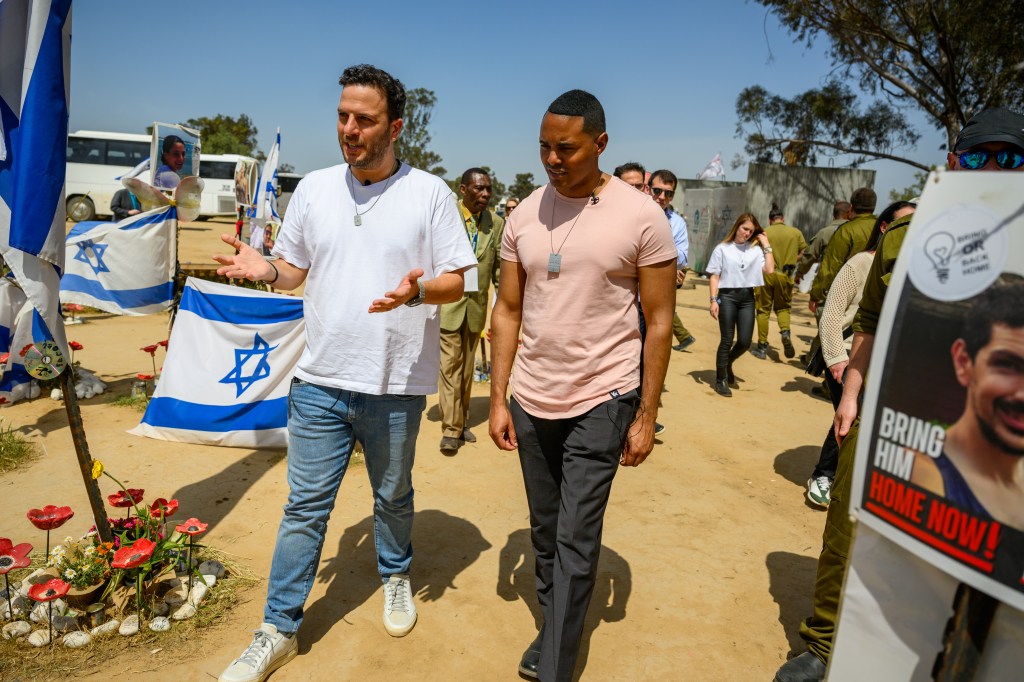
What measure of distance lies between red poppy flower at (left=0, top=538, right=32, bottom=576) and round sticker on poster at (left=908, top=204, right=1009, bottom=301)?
3052 mm

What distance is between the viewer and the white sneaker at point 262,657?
2.45 meters

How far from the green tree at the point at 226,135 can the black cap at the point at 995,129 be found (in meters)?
44.9

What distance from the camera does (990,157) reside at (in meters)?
2.34

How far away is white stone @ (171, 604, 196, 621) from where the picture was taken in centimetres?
281

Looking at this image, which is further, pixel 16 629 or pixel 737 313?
pixel 737 313

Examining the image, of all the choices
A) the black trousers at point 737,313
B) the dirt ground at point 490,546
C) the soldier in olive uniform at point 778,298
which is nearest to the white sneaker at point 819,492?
the dirt ground at point 490,546

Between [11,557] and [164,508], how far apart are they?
0.59 metres

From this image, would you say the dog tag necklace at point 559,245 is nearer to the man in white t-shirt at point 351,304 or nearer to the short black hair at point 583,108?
the short black hair at point 583,108

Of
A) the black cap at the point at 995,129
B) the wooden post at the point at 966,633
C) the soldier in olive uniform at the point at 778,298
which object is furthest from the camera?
the soldier in olive uniform at the point at 778,298

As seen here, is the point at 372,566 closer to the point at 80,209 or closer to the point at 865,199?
the point at 865,199

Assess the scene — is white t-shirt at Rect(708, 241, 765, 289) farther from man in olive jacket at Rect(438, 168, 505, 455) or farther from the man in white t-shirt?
the man in white t-shirt

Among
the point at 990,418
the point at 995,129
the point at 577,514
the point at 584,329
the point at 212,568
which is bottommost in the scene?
the point at 212,568

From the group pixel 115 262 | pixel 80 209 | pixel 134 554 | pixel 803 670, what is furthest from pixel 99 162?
pixel 803 670

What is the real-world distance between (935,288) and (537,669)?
6.60 feet
